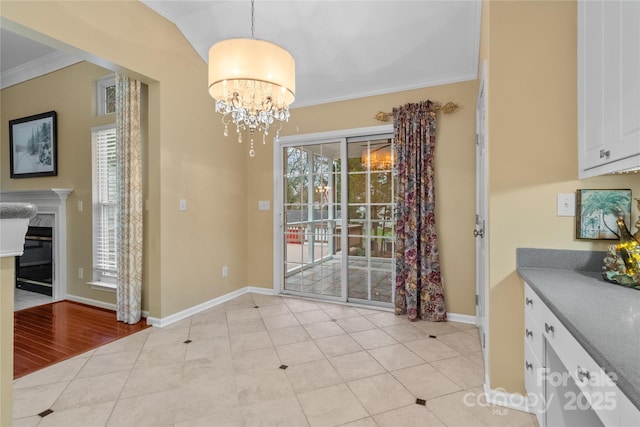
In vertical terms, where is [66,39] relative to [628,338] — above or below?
above

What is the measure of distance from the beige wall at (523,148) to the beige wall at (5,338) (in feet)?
7.16

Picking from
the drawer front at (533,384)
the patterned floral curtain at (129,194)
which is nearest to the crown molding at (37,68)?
the patterned floral curtain at (129,194)

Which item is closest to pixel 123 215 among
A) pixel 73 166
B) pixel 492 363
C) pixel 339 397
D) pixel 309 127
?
pixel 73 166

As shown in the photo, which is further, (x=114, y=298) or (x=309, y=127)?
(x=309, y=127)

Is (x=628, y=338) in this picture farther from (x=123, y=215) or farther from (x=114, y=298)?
(x=114, y=298)

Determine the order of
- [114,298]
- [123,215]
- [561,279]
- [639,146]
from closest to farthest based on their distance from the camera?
[639,146] < [561,279] < [123,215] < [114,298]

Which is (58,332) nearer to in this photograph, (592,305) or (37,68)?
(37,68)

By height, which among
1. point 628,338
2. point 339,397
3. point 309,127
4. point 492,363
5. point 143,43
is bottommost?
point 339,397

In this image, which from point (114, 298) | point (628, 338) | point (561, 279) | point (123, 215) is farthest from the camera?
point (114, 298)

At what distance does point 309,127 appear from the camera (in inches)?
153

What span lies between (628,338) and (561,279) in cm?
73

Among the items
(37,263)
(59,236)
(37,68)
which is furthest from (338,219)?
(37,68)

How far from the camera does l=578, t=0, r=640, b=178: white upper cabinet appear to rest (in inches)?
44.3

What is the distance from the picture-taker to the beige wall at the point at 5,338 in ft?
3.02
